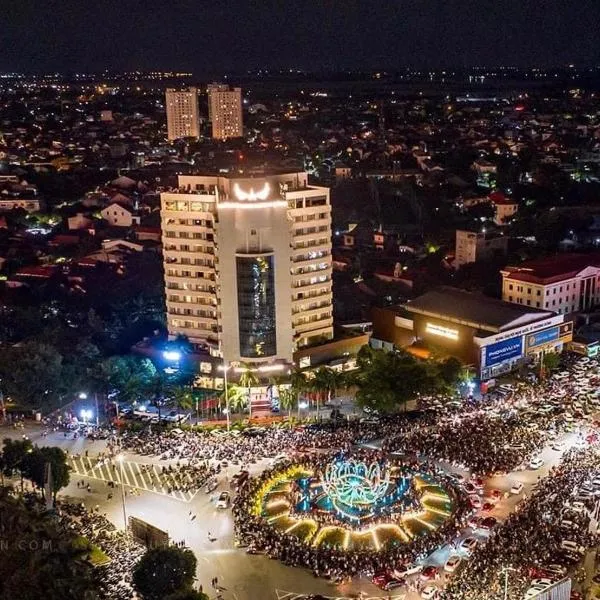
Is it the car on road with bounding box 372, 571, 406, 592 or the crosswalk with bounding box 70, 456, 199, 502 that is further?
the crosswalk with bounding box 70, 456, 199, 502

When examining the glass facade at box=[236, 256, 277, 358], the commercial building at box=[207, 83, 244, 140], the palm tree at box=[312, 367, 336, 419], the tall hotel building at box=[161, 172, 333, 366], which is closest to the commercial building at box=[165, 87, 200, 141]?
the commercial building at box=[207, 83, 244, 140]

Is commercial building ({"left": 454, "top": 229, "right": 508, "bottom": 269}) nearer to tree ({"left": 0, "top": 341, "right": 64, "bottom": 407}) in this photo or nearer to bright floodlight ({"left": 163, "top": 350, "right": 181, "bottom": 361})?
bright floodlight ({"left": 163, "top": 350, "right": 181, "bottom": 361})

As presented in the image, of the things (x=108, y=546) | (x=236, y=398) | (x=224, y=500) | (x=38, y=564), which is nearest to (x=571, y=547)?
(x=224, y=500)

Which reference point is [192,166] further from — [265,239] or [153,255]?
[265,239]

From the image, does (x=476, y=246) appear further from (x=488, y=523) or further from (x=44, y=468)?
(x=44, y=468)

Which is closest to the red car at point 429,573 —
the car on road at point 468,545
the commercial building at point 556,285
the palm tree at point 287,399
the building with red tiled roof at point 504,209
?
the car on road at point 468,545

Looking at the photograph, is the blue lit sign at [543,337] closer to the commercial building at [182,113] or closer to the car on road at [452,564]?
the car on road at [452,564]
